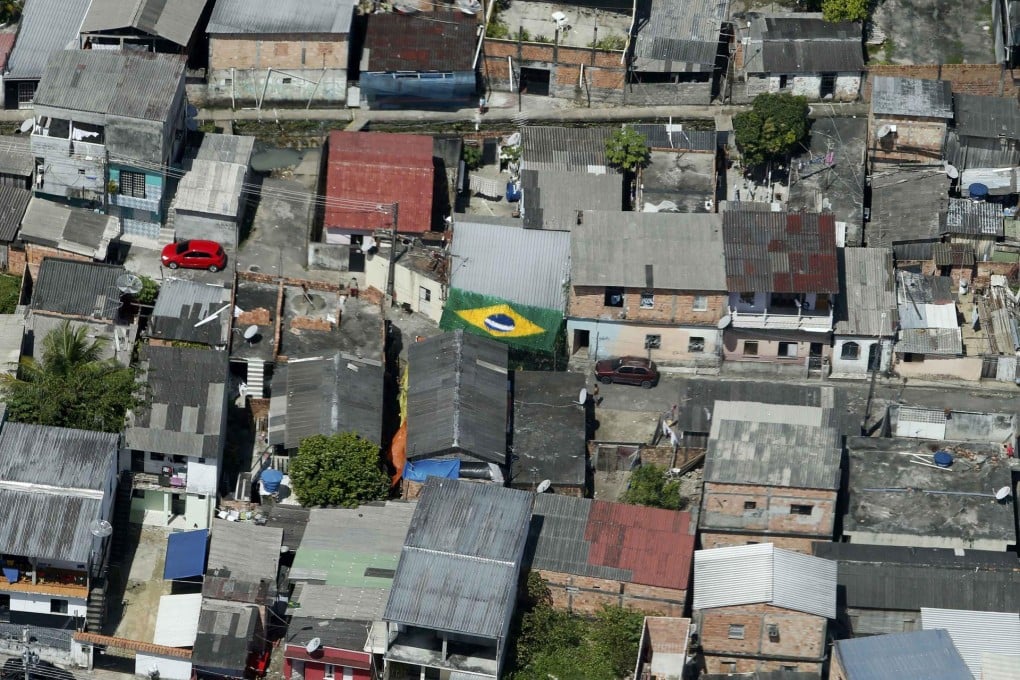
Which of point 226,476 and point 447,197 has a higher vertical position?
point 447,197

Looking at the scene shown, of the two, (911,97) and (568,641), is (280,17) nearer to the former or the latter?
(911,97)

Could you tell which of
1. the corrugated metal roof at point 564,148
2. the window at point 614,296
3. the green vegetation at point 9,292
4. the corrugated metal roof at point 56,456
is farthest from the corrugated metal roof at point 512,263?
the green vegetation at point 9,292

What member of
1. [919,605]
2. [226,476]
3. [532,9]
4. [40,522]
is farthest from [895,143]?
[40,522]

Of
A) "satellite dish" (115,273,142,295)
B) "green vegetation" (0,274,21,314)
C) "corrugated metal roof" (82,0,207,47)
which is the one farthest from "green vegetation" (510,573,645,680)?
"corrugated metal roof" (82,0,207,47)

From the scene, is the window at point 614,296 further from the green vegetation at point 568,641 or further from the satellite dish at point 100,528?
the satellite dish at point 100,528

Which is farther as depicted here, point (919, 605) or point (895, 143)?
point (895, 143)


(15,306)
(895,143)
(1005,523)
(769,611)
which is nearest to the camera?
(769,611)

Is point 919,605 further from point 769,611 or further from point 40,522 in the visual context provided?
point 40,522
